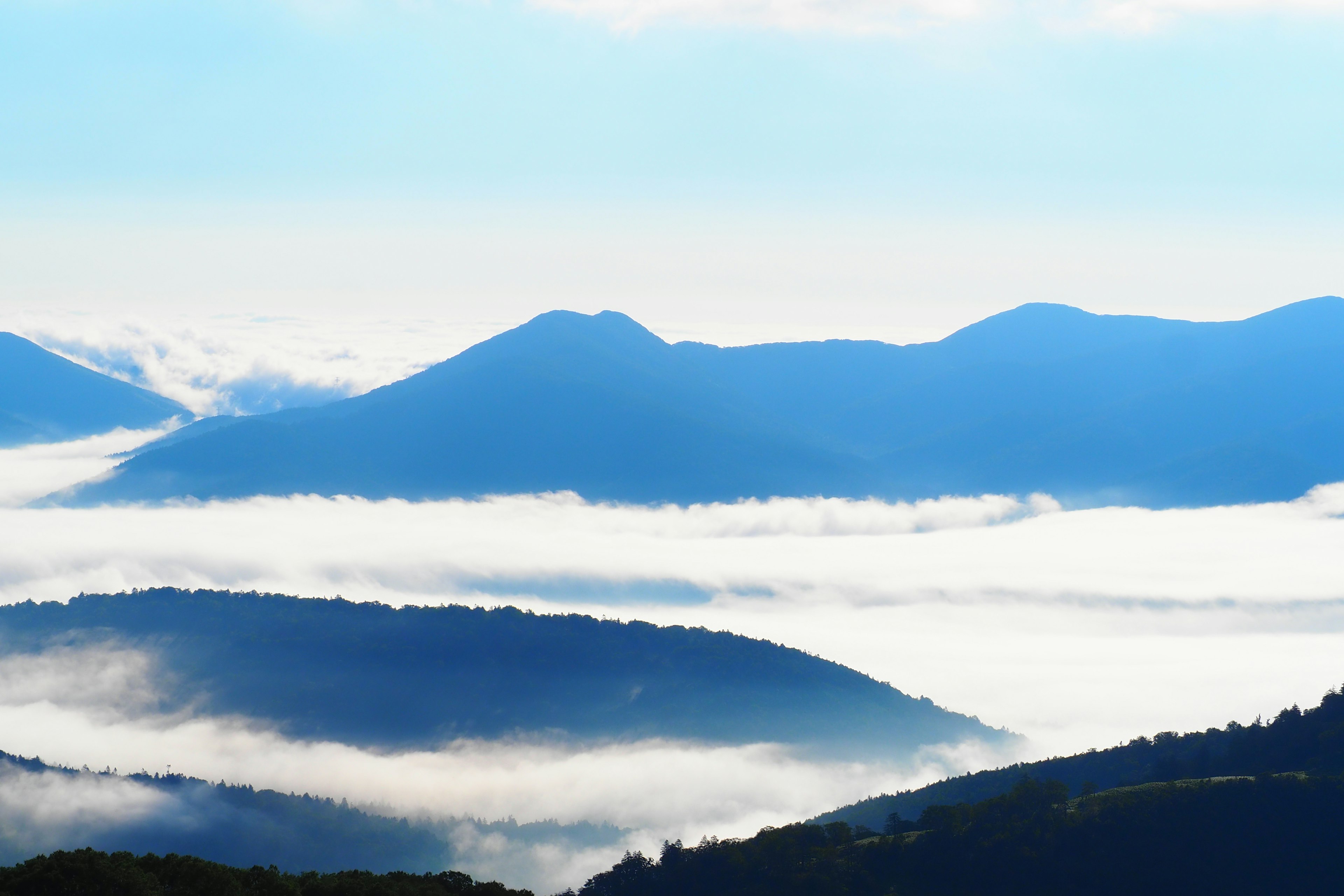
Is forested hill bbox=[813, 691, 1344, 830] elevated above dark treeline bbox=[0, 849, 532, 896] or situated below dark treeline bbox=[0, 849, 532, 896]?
below

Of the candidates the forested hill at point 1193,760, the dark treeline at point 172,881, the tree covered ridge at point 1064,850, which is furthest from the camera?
the forested hill at point 1193,760

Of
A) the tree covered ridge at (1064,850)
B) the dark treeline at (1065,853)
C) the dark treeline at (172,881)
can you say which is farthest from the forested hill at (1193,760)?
the dark treeline at (172,881)

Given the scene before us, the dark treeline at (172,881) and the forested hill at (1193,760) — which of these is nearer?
the dark treeline at (172,881)

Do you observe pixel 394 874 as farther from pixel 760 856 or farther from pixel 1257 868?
pixel 1257 868

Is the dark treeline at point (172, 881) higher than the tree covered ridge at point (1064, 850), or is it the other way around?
the dark treeline at point (172, 881)

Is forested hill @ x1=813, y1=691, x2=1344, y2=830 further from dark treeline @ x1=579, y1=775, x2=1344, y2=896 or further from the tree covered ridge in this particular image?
dark treeline @ x1=579, y1=775, x2=1344, y2=896

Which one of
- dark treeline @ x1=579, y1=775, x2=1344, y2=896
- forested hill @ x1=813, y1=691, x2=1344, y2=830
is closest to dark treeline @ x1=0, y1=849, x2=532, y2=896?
dark treeline @ x1=579, y1=775, x2=1344, y2=896

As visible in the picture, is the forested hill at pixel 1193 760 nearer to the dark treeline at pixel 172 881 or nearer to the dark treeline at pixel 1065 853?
the dark treeline at pixel 1065 853

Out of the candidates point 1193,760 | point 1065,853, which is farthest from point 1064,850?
point 1193,760
